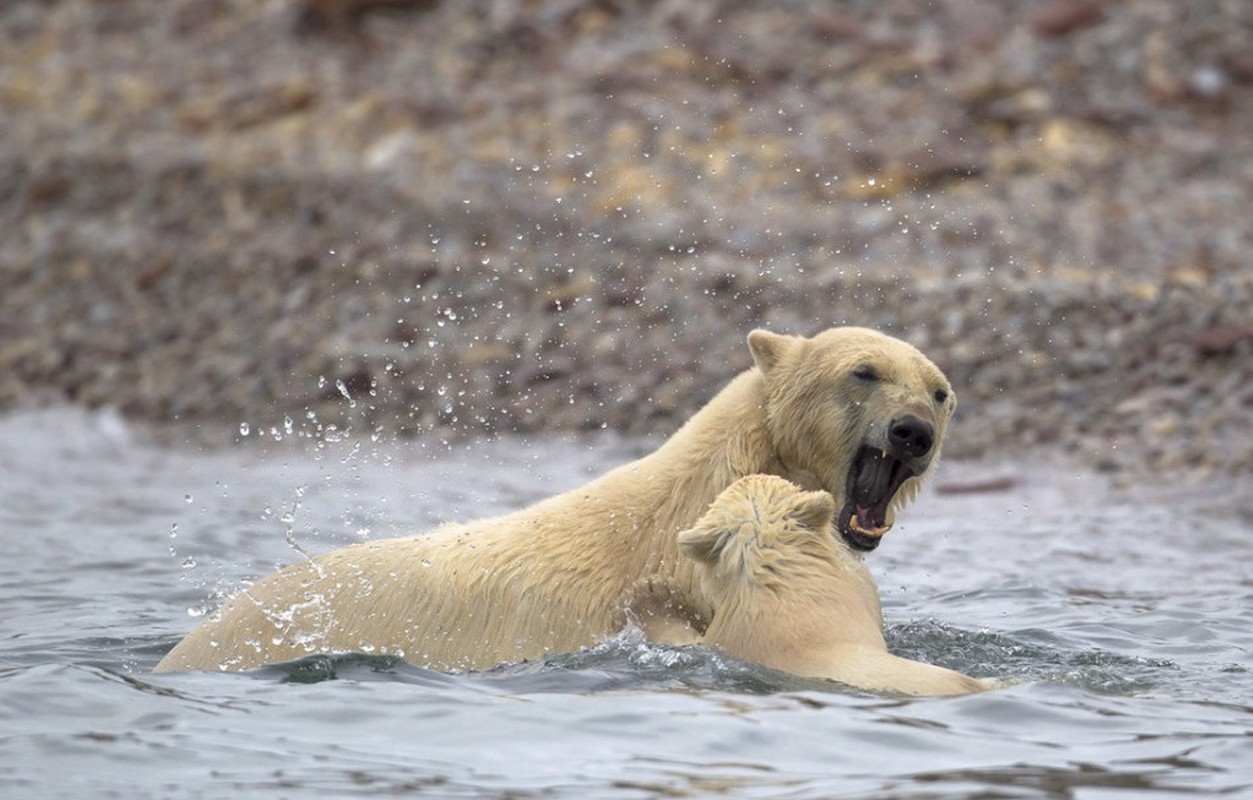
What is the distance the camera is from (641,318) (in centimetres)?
1577

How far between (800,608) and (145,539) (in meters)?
5.84

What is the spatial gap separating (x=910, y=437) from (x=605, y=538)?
130 cm

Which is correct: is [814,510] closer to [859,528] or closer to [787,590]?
[787,590]

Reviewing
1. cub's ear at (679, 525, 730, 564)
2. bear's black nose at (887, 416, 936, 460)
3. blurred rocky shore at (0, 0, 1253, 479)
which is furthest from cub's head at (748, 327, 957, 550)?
blurred rocky shore at (0, 0, 1253, 479)

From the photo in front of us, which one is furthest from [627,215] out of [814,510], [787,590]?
[787,590]

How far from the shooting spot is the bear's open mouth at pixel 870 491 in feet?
26.9

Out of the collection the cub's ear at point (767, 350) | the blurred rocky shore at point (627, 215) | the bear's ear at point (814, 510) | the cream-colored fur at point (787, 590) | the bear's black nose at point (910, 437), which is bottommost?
the cream-colored fur at point (787, 590)

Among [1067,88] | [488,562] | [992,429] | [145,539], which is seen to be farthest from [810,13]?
[488,562]

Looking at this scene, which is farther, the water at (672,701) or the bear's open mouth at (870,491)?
the bear's open mouth at (870,491)

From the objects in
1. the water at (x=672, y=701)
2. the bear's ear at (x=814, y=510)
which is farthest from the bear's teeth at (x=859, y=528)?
the bear's ear at (x=814, y=510)

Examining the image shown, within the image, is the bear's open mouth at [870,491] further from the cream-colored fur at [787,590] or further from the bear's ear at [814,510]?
the bear's ear at [814,510]

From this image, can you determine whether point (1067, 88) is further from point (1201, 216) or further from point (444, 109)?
point (444, 109)

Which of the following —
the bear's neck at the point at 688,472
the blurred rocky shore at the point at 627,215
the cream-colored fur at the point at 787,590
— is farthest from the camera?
the blurred rocky shore at the point at 627,215

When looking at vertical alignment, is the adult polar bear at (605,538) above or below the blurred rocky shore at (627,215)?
below
